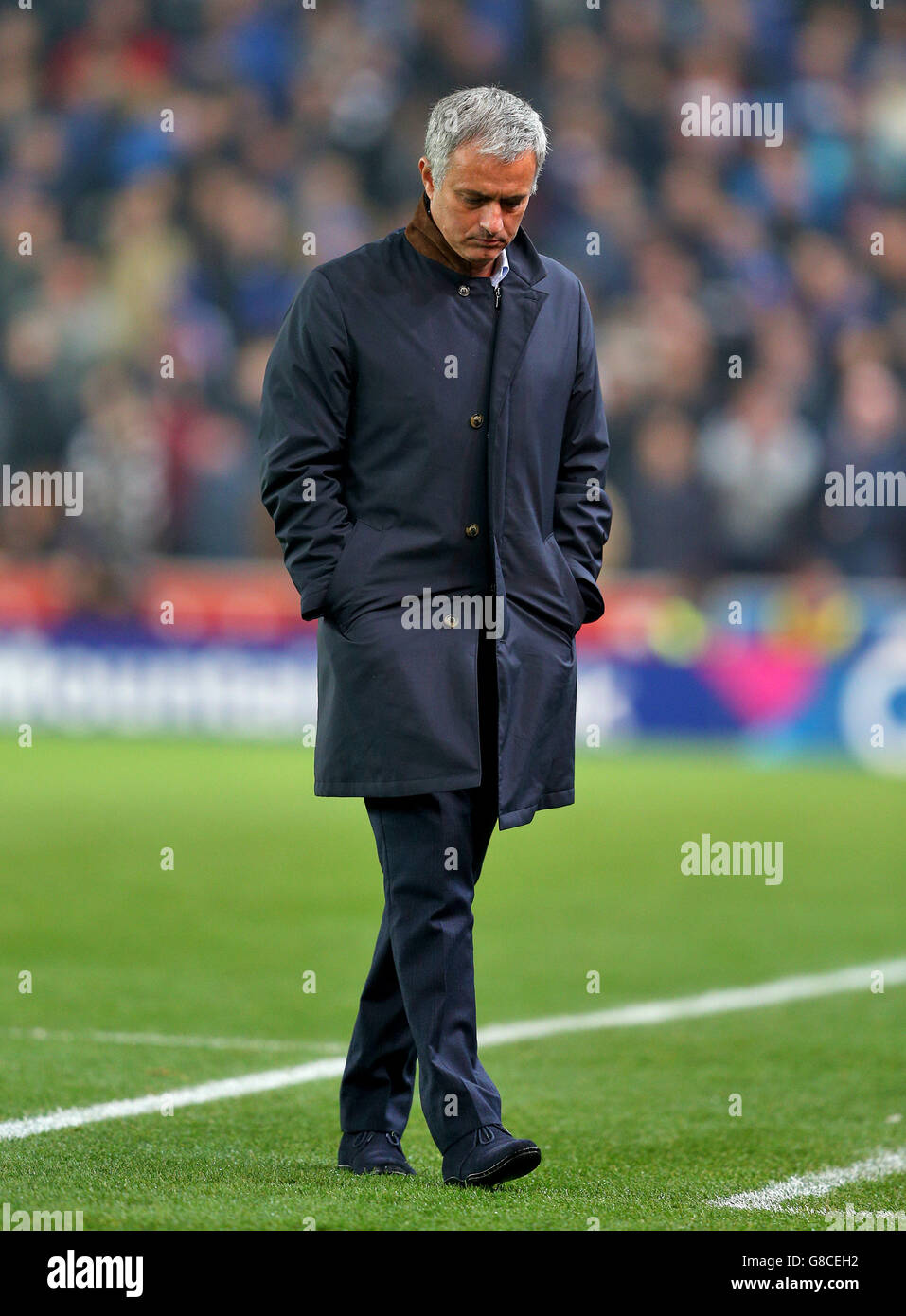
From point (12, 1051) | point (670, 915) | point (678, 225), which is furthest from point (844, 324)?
point (12, 1051)

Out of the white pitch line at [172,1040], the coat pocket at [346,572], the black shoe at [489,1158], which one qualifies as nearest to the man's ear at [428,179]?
the coat pocket at [346,572]

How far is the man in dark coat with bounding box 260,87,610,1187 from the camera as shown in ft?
13.0

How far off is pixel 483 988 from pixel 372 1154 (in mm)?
2495

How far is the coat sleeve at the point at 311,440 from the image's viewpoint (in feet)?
13.1

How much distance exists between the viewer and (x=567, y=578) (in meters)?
4.20

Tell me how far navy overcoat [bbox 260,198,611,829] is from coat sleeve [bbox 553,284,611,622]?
11 cm

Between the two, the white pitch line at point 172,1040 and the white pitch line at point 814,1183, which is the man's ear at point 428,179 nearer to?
the white pitch line at point 814,1183

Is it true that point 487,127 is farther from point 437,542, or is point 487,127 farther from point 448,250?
point 437,542

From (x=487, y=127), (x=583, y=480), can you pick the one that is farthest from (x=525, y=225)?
(x=487, y=127)

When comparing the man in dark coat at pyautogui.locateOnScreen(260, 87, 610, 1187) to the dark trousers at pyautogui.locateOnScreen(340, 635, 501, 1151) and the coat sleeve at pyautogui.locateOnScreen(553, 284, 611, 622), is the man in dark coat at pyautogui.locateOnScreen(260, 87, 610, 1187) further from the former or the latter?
the coat sleeve at pyautogui.locateOnScreen(553, 284, 611, 622)

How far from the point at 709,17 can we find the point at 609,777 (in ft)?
30.2

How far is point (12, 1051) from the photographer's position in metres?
5.37

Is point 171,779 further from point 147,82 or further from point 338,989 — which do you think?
point 147,82

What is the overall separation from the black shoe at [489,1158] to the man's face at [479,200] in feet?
5.60
